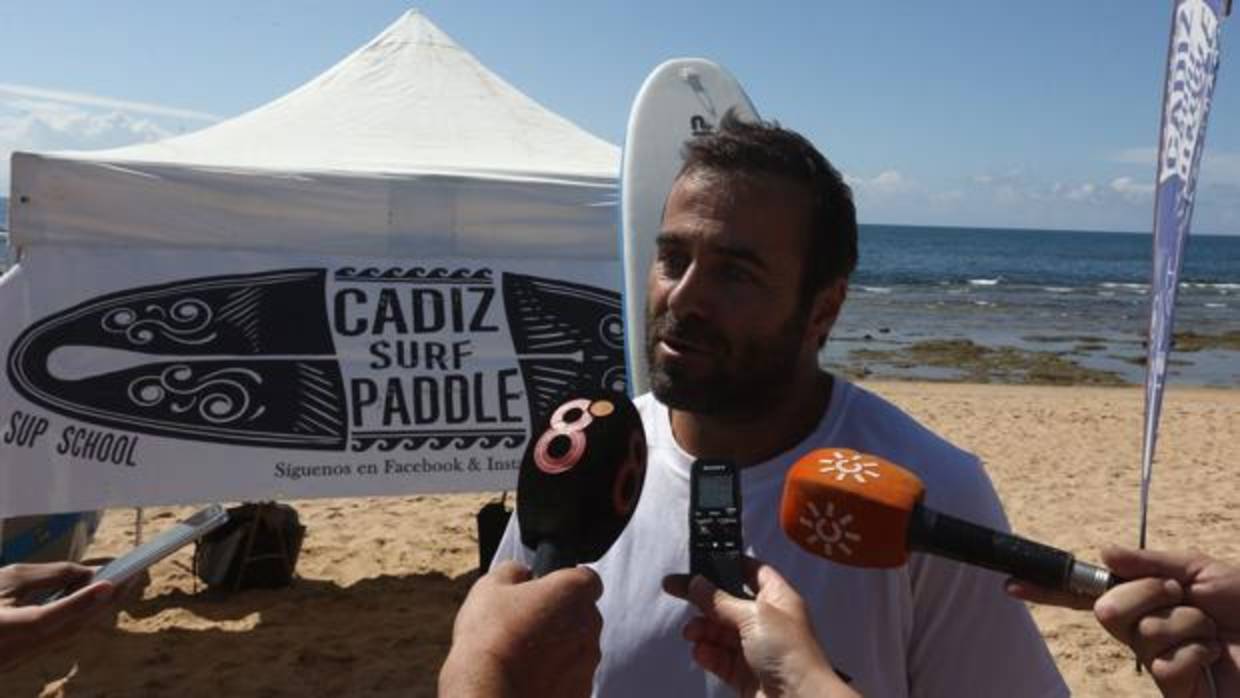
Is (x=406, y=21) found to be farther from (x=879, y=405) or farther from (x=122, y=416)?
(x=879, y=405)

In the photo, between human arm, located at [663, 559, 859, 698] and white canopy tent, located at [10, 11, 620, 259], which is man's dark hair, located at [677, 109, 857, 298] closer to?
human arm, located at [663, 559, 859, 698]

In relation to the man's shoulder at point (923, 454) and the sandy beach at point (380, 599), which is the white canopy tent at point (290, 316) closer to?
the sandy beach at point (380, 599)

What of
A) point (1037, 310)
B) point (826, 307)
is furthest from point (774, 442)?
point (1037, 310)

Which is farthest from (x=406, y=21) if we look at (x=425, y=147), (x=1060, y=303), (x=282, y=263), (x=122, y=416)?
(x=1060, y=303)

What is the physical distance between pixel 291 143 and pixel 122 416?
1.73 m

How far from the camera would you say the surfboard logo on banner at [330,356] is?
4.69m

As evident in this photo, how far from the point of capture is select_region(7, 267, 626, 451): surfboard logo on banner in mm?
4688

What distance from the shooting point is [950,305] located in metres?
34.7

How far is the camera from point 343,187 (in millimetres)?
5113

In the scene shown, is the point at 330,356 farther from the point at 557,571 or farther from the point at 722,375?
the point at 557,571

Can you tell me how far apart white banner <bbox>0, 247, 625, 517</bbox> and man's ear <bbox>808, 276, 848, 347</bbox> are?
3374 millimetres

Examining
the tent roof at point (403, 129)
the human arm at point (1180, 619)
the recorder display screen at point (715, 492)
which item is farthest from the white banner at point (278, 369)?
the human arm at point (1180, 619)

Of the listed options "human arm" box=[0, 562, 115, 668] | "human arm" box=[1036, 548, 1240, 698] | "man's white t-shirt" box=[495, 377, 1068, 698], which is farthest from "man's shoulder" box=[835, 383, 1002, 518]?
"human arm" box=[0, 562, 115, 668]

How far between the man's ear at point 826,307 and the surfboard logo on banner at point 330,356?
3.40 meters
